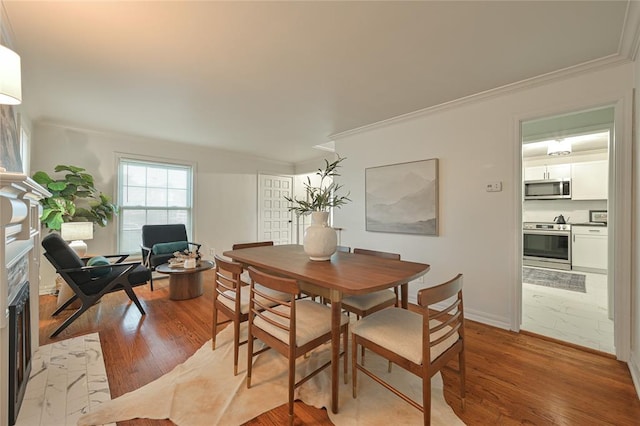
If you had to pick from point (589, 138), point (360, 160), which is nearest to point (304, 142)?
point (360, 160)

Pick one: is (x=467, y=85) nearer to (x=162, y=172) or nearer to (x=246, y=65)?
(x=246, y=65)

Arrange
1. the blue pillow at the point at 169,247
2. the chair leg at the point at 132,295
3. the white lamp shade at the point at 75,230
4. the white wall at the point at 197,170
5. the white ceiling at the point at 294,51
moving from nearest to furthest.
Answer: the white ceiling at the point at 294,51, the chair leg at the point at 132,295, the white lamp shade at the point at 75,230, the white wall at the point at 197,170, the blue pillow at the point at 169,247

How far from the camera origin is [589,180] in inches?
193

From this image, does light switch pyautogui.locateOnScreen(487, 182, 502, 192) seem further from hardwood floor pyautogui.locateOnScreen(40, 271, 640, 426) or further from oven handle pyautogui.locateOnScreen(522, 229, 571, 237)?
oven handle pyautogui.locateOnScreen(522, 229, 571, 237)

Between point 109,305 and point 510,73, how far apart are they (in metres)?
4.86

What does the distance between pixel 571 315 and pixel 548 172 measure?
360 centimetres

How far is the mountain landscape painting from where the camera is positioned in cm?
313

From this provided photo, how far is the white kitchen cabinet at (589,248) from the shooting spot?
15.0 feet

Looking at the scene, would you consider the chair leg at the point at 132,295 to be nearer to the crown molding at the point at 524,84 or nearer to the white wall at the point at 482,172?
the white wall at the point at 482,172

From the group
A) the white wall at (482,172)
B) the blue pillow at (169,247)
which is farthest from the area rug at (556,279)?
the blue pillow at (169,247)

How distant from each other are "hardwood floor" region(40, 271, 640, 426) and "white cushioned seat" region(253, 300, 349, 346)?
1.45ft

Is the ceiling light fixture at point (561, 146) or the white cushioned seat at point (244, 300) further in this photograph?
the ceiling light fixture at point (561, 146)

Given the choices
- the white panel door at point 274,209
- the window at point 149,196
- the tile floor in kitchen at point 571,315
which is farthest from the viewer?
the white panel door at point 274,209

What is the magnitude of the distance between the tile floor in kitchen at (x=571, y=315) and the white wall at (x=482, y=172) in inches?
19.2
